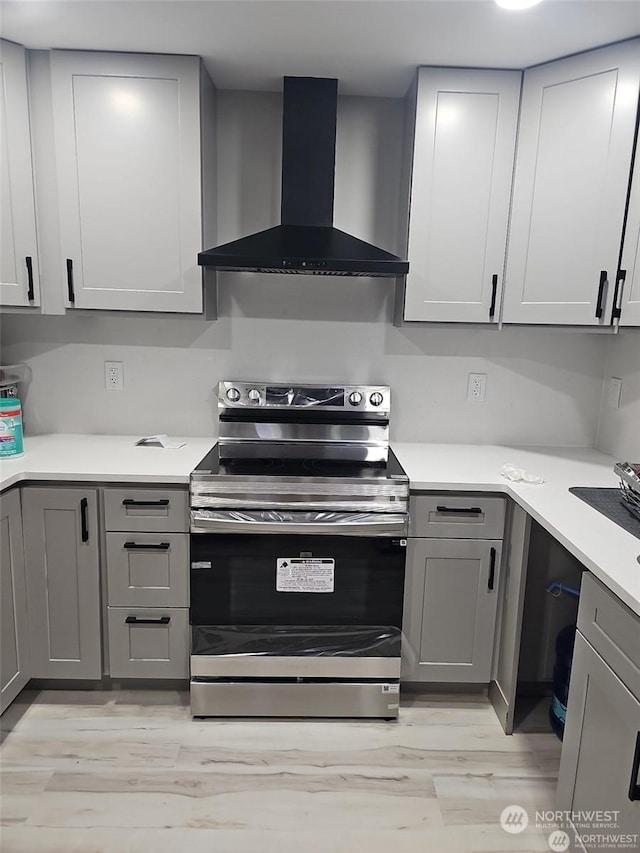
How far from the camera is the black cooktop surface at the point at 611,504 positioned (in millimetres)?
1585

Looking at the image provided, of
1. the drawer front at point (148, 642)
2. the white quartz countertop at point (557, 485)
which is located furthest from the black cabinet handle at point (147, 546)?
the white quartz countertop at point (557, 485)

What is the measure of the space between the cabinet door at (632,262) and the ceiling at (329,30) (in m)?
0.48

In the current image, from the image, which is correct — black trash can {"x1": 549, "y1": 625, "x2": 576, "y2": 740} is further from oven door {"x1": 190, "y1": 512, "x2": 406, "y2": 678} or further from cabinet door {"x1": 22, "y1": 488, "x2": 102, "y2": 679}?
cabinet door {"x1": 22, "y1": 488, "x2": 102, "y2": 679}

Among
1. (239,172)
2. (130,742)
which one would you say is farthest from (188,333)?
(130,742)

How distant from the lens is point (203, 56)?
1.98 meters

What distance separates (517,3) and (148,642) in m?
2.36

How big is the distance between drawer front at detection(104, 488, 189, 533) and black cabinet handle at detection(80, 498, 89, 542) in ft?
0.22

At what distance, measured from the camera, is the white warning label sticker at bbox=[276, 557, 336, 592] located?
1977 millimetres

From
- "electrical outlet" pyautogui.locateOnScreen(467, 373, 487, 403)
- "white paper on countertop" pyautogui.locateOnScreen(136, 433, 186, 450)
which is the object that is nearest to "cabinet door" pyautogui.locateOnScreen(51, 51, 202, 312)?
"white paper on countertop" pyautogui.locateOnScreen(136, 433, 186, 450)

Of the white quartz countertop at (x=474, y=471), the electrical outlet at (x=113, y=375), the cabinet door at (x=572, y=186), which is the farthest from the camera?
the electrical outlet at (x=113, y=375)

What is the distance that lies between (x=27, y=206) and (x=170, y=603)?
1.57 metres

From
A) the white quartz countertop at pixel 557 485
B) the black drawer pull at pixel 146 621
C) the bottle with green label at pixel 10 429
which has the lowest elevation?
the black drawer pull at pixel 146 621

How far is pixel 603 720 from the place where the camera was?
4.32 ft
